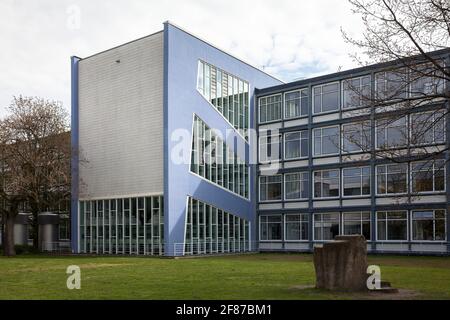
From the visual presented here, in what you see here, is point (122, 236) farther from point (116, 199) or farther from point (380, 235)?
point (380, 235)

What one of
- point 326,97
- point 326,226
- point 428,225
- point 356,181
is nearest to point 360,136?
point 428,225

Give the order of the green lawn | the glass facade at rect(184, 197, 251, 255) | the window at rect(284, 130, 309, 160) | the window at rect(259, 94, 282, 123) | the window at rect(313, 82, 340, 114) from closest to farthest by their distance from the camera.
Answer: the green lawn
the glass facade at rect(184, 197, 251, 255)
the window at rect(313, 82, 340, 114)
the window at rect(284, 130, 309, 160)
the window at rect(259, 94, 282, 123)

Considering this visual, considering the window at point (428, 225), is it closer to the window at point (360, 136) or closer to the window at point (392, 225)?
the window at point (392, 225)

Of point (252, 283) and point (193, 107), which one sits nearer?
point (252, 283)

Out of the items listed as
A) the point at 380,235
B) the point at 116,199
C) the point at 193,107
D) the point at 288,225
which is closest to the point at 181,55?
the point at 193,107

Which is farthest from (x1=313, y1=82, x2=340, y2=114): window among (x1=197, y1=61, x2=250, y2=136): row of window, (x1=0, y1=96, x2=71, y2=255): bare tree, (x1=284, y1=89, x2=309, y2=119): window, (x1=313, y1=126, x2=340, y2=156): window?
(x1=0, y1=96, x2=71, y2=255): bare tree

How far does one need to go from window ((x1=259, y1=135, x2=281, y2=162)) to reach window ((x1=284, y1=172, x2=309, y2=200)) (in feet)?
6.51

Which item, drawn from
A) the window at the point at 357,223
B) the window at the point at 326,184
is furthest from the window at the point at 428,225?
the window at the point at 326,184

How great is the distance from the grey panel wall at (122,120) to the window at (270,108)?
11.5 meters

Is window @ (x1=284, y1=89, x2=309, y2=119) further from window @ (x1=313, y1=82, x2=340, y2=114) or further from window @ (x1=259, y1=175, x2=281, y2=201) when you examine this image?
window @ (x1=259, y1=175, x2=281, y2=201)

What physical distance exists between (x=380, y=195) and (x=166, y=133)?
15677 mm

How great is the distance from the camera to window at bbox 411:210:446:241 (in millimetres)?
37156

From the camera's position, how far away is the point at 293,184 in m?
45.4

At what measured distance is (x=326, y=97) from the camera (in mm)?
43656
